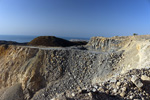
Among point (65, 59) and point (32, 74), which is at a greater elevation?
point (65, 59)

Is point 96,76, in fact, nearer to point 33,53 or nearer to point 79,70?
point 79,70

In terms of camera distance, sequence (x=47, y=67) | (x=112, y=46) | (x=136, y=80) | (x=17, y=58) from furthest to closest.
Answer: (x=112, y=46) < (x=17, y=58) < (x=47, y=67) < (x=136, y=80)

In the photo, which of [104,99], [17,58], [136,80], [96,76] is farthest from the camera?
[17,58]

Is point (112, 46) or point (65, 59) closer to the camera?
point (65, 59)

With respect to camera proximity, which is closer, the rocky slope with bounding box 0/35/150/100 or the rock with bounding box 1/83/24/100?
the rocky slope with bounding box 0/35/150/100

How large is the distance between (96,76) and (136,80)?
10.4 m

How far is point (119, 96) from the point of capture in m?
4.16

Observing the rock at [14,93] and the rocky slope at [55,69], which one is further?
the rock at [14,93]

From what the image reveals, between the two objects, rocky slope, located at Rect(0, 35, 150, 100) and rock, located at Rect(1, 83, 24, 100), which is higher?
rocky slope, located at Rect(0, 35, 150, 100)

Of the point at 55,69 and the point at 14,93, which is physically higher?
the point at 55,69

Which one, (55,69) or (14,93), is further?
(55,69)

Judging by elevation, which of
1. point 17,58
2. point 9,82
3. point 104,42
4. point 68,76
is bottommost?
point 9,82

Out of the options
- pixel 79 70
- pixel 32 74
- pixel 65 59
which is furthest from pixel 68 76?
pixel 32 74

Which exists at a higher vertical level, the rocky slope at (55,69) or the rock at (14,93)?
the rocky slope at (55,69)
